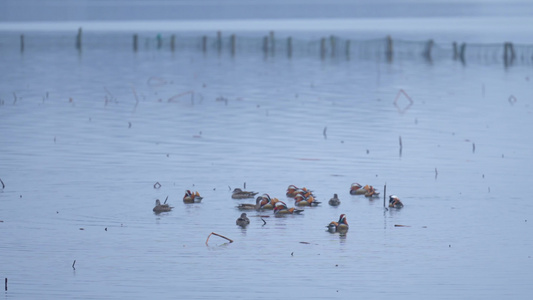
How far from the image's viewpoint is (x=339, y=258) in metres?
15.3

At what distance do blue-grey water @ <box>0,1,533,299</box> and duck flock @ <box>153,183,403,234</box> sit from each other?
167 mm

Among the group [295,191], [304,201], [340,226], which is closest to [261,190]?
[295,191]

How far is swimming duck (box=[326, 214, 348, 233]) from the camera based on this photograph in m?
16.9

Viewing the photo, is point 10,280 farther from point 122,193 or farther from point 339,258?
point 122,193

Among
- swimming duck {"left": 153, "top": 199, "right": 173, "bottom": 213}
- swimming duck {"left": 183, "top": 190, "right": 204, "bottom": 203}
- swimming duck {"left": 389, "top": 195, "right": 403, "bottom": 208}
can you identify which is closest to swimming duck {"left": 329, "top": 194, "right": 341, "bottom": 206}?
swimming duck {"left": 389, "top": 195, "right": 403, "bottom": 208}

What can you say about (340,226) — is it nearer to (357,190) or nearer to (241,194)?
(241,194)

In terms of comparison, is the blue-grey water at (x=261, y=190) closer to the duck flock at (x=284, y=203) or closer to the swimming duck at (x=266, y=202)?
the duck flock at (x=284, y=203)

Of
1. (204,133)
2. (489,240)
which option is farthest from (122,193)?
(204,133)

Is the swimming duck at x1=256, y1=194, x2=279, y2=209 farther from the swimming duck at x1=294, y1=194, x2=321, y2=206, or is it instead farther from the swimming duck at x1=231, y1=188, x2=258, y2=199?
the swimming duck at x1=231, y1=188, x2=258, y2=199

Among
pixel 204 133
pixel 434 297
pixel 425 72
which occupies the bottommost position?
pixel 434 297

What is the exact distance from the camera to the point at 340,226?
16.9m

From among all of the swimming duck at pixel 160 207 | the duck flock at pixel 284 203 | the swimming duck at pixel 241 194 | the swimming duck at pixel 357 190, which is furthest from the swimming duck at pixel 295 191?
the swimming duck at pixel 160 207

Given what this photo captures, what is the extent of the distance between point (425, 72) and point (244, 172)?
41.2 meters

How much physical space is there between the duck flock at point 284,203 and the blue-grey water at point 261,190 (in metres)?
0.17
